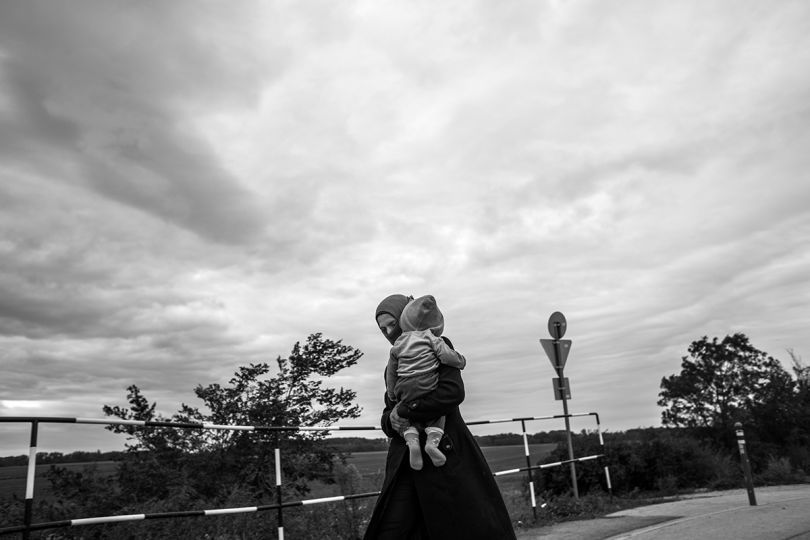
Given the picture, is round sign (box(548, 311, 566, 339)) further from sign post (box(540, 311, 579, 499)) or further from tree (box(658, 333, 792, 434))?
tree (box(658, 333, 792, 434))

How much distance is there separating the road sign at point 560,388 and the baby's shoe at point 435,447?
870cm

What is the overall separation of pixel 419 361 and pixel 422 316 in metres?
0.24

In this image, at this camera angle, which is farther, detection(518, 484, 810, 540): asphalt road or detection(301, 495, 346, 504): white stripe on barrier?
detection(518, 484, 810, 540): asphalt road

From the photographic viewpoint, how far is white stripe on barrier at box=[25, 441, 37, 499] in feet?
15.4

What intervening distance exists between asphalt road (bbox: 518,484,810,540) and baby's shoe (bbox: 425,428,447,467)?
5.63m

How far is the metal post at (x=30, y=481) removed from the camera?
15.2ft

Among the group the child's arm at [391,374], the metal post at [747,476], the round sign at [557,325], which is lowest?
the metal post at [747,476]

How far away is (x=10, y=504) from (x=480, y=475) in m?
3.84

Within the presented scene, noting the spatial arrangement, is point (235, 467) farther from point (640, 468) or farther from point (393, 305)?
point (640, 468)

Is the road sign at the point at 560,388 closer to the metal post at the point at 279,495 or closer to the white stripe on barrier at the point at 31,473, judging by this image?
the metal post at the point at 279,495

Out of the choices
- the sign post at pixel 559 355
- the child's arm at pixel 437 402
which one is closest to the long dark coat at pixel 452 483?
the child's arm at pixel 437 402

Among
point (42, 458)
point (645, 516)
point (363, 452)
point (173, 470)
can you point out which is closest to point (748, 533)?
point (645, 516)

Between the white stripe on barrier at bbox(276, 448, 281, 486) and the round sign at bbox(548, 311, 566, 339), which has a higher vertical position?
the round sign at bbox(548, 311, 566, 339)

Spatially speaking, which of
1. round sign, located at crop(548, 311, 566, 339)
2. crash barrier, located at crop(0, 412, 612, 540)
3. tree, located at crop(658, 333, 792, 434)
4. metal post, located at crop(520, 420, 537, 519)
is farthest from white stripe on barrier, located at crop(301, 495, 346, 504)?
tree, located at crop(658, 333, 792, 434)
